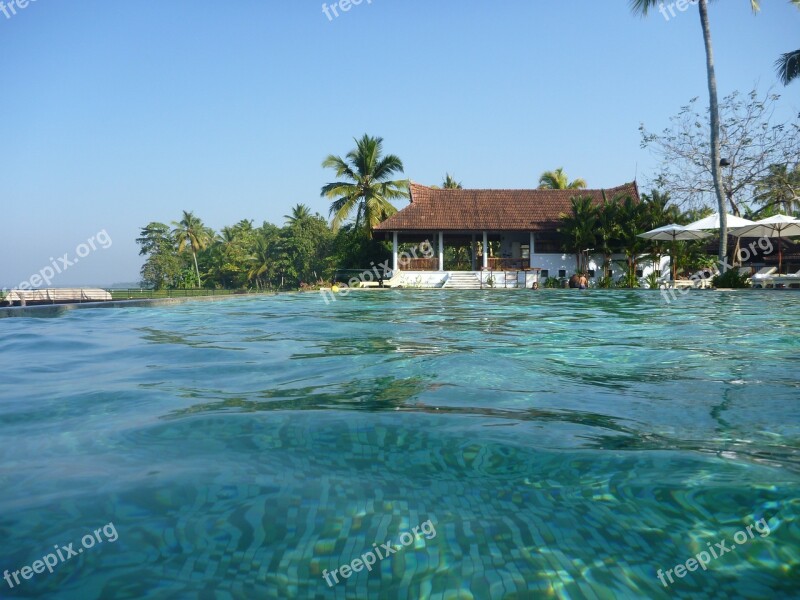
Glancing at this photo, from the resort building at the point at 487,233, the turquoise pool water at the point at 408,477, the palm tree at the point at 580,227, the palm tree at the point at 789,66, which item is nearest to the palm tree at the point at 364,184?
the resort building at the point at 487,233

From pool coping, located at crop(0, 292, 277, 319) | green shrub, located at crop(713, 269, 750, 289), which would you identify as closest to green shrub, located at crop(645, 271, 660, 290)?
green shrub, located at crop(713, 269, 750, 289)

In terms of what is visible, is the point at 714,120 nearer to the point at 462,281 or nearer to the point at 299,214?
the point at 462,281

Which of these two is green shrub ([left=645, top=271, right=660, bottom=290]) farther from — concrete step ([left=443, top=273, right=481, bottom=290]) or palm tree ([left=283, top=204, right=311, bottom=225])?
palm tree ([left=283, top=204, right=311, bottom=225])

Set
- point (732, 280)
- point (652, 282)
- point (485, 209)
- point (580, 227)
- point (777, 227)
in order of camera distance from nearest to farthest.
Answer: point (732, 280), point (777, 227), point (652, 282), point (580, 227), point (485, 209)

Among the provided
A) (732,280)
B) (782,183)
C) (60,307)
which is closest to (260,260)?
(782,183)

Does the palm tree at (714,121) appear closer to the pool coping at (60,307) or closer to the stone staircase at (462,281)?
the stone staircase at (462,281)

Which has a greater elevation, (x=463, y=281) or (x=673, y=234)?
(x=673, y=234)

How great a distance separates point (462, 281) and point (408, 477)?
918 inches

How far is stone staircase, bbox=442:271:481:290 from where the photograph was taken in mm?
25359

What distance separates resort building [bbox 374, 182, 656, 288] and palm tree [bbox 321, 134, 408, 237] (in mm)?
2118

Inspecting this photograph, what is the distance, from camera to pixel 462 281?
25688 millimetres

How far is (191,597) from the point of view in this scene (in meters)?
1.76

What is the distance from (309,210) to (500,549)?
185ft

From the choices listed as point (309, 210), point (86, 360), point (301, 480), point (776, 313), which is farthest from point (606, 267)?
point (309, 210)
